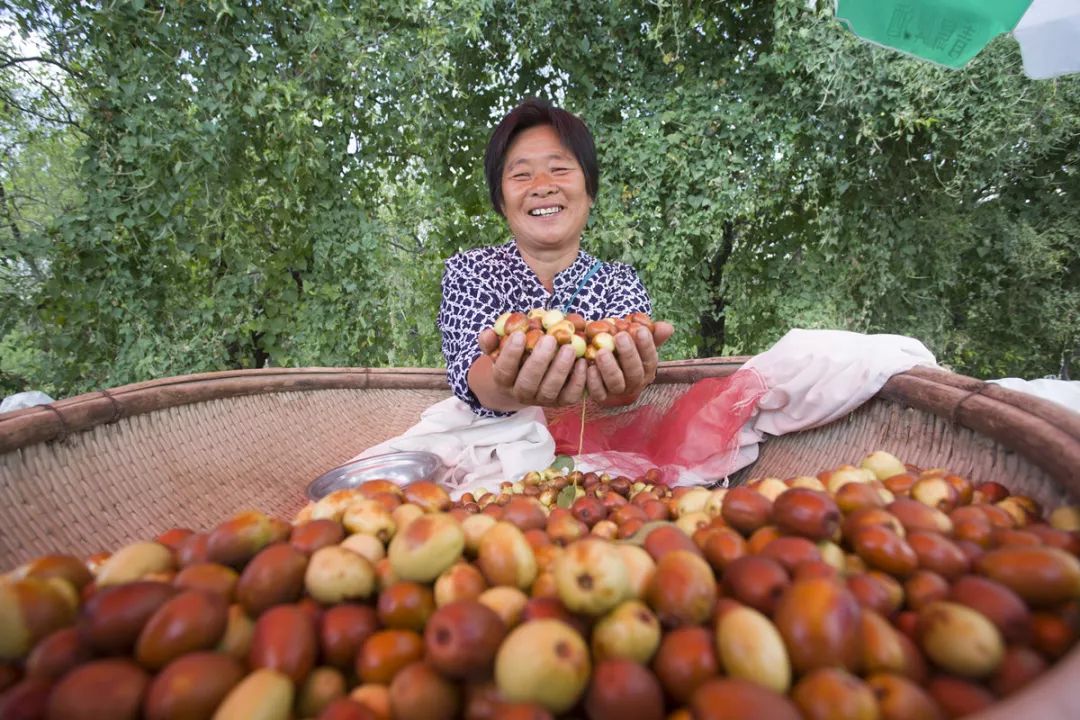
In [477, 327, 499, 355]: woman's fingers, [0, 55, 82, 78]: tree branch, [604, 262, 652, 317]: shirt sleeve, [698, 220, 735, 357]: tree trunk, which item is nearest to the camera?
[477, 327, 499, 355]: woman's fingers

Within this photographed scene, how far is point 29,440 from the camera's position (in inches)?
68.1

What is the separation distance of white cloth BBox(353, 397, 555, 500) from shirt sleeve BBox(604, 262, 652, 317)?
65 cm

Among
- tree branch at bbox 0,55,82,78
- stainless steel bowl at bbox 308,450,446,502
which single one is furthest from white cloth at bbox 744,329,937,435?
tree branch at bbox 0,55,82,78

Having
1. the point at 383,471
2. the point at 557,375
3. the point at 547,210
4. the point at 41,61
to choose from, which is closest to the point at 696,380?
the point at 547,210

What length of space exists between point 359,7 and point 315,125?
75 cm

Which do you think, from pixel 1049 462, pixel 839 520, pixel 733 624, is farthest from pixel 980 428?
pixel 733 624

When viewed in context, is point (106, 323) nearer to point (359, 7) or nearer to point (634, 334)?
point (359, 7)

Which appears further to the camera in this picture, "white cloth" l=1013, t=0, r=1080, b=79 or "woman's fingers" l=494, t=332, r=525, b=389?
"white cloth" l=1013, t=0, r=1080, b=79

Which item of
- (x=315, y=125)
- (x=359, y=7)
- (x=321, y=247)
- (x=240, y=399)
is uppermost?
(x=359, y=7)

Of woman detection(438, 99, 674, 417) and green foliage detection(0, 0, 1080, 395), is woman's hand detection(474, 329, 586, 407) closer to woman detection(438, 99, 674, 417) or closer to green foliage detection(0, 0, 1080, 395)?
woman detection(438, 99, 674, 417)

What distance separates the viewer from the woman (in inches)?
105

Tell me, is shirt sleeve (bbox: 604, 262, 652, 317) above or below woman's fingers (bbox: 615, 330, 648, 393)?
above

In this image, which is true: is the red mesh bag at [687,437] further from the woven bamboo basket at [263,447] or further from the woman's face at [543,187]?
the woman's face at [543,187]

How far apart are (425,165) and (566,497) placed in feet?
9.66
